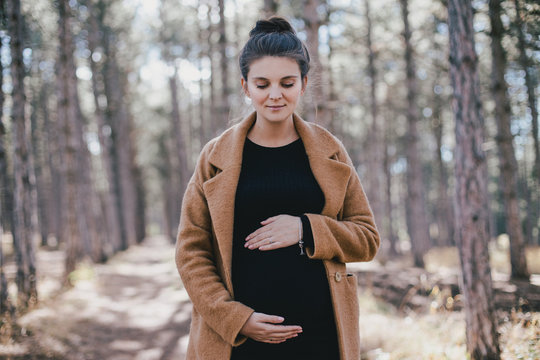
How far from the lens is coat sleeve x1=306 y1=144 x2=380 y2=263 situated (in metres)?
1.96

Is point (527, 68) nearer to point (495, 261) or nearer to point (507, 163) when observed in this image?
point (507, 163)

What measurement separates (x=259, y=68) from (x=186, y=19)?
18.5 meters

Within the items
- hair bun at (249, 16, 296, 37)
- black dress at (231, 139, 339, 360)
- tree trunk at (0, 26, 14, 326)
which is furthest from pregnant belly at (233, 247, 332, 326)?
tree trunk at (0, 26, 14, 326)

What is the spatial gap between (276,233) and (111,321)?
6812mm

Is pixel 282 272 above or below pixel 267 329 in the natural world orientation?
above

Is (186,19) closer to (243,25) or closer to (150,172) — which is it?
(243,25)

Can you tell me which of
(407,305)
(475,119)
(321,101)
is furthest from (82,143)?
(475,119)

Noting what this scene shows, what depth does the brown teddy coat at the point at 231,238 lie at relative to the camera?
1.94m

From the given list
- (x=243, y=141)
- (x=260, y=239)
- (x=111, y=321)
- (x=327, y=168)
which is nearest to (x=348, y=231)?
(x=327, y=168)

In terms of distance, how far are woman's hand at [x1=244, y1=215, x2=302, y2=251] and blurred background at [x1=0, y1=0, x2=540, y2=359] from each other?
0.94 meters

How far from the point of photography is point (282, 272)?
1999 mm

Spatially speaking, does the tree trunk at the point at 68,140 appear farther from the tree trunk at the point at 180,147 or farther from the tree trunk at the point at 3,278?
the tree trunk at the point at 180,147

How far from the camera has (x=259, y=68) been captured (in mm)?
2025

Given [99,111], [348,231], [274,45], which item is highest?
[99,111]
